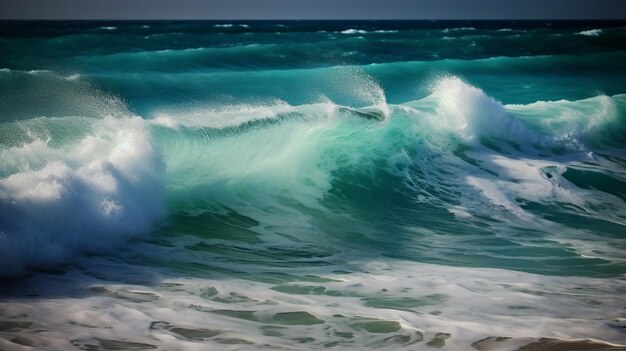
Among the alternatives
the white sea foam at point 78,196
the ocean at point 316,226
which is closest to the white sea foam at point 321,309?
the ocean at point 316,226

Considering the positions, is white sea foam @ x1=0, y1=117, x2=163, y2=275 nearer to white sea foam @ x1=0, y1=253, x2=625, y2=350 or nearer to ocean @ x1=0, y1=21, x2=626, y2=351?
ocean @ x1=0, y1=21, x2=626, y2=351

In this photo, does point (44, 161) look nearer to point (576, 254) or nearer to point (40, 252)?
point (40, 252)

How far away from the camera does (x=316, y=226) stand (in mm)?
8086

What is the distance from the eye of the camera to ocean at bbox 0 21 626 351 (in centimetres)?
451

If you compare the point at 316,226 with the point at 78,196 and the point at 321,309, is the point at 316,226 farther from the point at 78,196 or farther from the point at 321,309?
the point at 321,309

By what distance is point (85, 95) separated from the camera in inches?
760

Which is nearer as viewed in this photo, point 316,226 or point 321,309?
point 321,309

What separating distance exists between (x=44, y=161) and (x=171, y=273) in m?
3.28

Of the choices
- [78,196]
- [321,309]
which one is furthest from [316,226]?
[321,309]

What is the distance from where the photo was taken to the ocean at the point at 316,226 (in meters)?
4.51

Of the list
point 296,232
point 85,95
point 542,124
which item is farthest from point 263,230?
point 85,95

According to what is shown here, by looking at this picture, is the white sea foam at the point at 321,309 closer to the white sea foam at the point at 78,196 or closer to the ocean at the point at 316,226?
the ocean at the point at 316,226

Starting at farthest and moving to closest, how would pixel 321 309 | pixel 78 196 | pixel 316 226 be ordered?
pixel 316 226
pixel 78 196
pixel 321 309

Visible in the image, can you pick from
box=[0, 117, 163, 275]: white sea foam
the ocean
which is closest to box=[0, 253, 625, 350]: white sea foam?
the ocean
